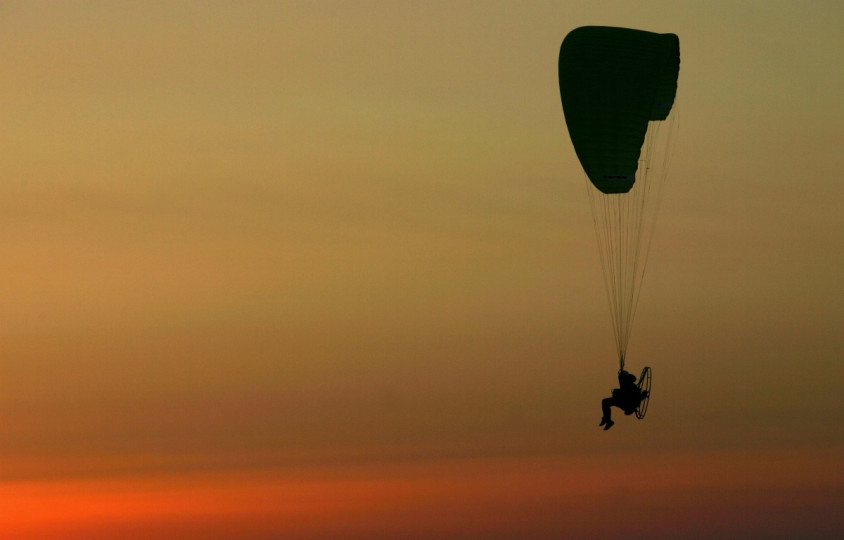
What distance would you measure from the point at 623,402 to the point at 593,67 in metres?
13.0

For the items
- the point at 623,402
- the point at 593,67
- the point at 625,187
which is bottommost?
the point at 623,402

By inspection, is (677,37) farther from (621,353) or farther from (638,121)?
(621,353)

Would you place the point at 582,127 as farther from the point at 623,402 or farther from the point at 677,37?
the point at 623,402

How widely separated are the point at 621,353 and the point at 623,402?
191 cm

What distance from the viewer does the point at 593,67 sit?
62094 millimetres

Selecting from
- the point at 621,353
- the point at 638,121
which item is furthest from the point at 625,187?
the point at 621,353

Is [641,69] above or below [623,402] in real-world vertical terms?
above

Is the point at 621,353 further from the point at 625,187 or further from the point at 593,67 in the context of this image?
the point at 593,67

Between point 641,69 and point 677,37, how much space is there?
2.17 m

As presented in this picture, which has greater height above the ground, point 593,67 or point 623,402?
point 593,67

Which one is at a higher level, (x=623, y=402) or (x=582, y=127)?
(x=582, y=127)

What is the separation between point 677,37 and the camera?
62688mm

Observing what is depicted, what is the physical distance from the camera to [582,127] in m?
62.4

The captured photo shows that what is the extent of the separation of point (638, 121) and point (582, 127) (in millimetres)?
2167
